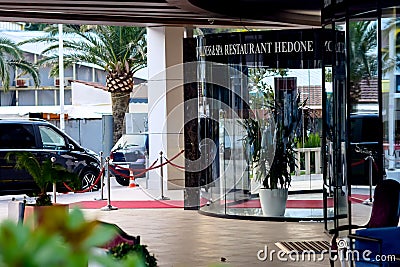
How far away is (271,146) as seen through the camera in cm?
1307

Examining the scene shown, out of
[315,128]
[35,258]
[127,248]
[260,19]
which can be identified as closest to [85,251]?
[35,258]

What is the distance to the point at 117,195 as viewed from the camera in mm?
18297

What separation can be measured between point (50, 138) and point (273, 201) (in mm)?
6645

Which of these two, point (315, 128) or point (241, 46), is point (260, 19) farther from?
point (315, 128)

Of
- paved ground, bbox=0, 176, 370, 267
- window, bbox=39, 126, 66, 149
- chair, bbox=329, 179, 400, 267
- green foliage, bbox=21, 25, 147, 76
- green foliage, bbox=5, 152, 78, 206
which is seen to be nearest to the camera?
chair, bbox=329, 179, 400, 267

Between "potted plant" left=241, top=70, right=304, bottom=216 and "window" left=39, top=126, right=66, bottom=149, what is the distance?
615 centimetres

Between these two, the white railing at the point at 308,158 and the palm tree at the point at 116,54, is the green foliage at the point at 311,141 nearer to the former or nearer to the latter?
the white railing at the point at 308,158

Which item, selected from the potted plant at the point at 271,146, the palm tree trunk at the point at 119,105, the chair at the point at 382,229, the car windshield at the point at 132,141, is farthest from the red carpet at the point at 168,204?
the palm tree trunk at the point at 119,105

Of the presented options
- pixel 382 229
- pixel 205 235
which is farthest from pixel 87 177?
pixel 382 229

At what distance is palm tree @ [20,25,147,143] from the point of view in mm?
28016

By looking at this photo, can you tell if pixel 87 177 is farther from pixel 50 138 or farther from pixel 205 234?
pixel 205 234

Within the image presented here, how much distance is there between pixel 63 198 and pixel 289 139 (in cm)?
657

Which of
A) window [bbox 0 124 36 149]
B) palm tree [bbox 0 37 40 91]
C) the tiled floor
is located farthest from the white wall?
the tiled floor

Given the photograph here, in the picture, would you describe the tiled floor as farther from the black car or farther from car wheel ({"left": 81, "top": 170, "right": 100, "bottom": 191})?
car wheel ({"left": 81, "top": 170, "right": 100, "bottom": 191})
